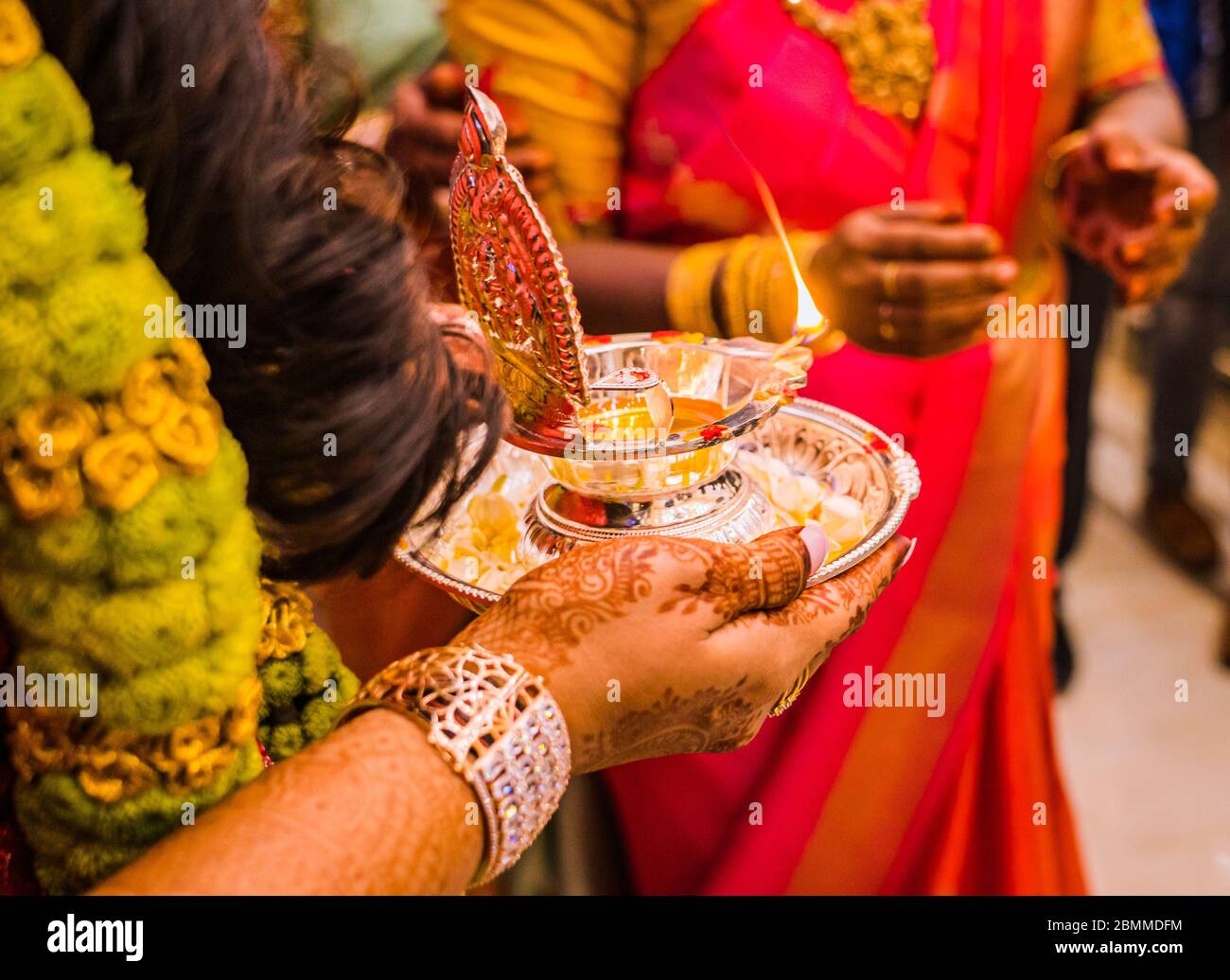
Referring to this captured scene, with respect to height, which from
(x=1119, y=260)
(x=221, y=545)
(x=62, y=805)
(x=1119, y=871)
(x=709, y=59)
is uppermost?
(x=709, y=59)

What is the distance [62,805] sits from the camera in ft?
1.47

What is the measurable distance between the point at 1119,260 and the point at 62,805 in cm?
88

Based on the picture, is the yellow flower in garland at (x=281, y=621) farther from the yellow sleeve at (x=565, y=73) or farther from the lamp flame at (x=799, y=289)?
the yellow sleeve at (x=565, y=73)

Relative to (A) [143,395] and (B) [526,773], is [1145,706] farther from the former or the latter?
(A) [143,395]

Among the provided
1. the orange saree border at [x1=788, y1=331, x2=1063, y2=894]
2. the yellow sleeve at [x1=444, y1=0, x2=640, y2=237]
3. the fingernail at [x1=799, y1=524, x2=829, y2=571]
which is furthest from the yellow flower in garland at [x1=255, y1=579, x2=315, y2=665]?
the orange saree border at [x1=788, y1=331, x2=1063, y2=894]

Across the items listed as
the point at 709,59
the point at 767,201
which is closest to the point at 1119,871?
the point at 767,201

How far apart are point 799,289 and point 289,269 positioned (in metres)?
0.41

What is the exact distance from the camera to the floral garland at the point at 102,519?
37cm

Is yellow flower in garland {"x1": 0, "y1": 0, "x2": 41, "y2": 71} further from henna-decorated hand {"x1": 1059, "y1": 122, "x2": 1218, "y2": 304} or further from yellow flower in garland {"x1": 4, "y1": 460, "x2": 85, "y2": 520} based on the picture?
henna-decorated hand {"x1": 1059, "y1": 122, "x2": 1218, "y2": 304}

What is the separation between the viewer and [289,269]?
462 mm

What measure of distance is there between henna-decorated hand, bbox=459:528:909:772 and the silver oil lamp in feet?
0.12

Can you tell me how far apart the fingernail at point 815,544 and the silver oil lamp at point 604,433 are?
0.01m

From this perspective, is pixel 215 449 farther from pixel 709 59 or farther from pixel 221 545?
pixel 709 59

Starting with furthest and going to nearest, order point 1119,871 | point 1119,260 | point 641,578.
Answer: point 1119,871, point 1119,260, point 641,578
